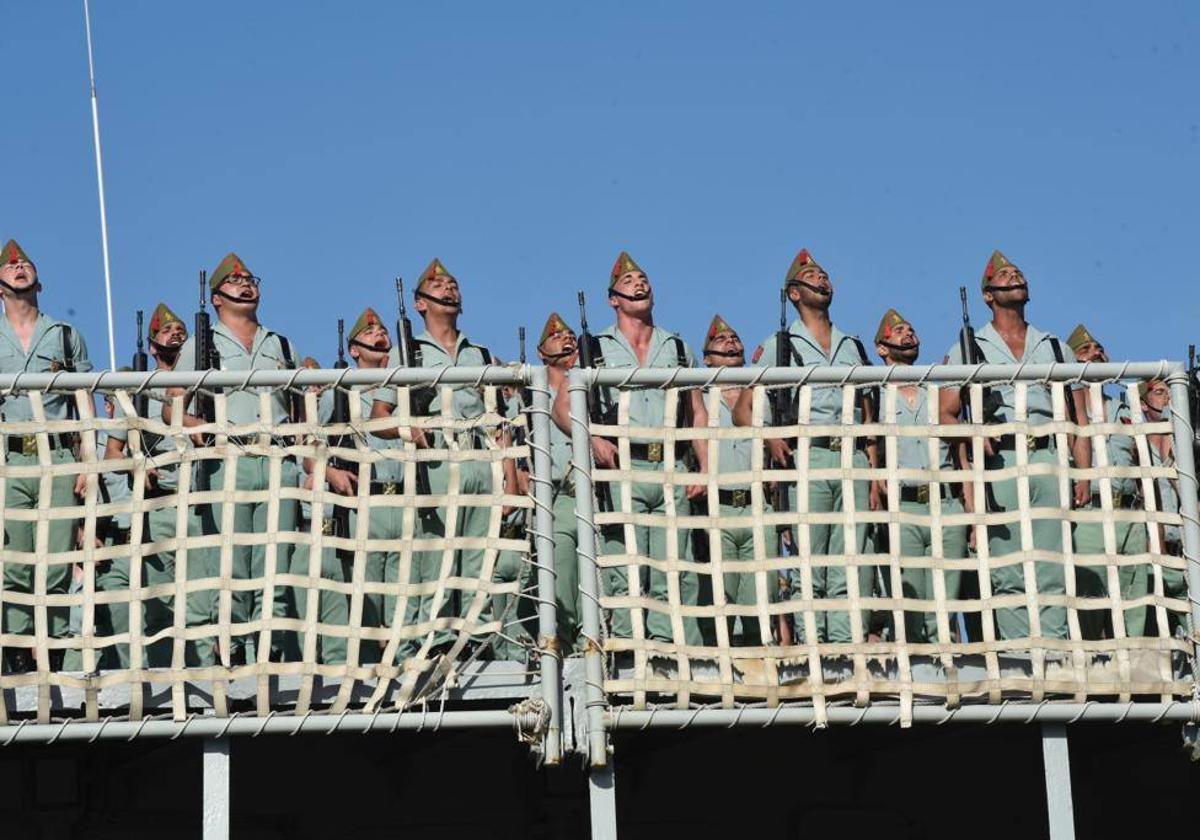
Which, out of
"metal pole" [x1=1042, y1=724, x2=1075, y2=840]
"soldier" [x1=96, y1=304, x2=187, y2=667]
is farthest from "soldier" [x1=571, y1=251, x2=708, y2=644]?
"soldier" [x1=96, y1=304, x2=187, y2=667]

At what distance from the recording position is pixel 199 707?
934cm

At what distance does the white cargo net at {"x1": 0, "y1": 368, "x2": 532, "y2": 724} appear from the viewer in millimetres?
9234

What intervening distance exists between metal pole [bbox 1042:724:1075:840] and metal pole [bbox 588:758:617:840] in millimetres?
1996

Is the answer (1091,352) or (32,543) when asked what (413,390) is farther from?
(1091,352)

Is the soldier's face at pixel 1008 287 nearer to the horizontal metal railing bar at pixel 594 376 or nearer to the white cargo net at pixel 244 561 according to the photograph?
the horizontal metal railing bar at pixel 594 376

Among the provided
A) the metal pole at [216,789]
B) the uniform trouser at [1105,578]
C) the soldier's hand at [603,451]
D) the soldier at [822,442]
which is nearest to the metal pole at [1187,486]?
the uniform trouser at [1105,578]

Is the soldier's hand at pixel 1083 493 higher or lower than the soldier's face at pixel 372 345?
lower

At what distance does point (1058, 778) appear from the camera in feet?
32.0

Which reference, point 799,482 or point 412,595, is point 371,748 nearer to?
point 412,595

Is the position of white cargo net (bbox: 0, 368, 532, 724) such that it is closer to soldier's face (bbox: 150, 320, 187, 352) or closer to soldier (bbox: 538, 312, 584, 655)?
soldier (bbox: 538, 312, 584, 655)

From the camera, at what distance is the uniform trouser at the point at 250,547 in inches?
382

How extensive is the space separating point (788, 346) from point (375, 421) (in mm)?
2777

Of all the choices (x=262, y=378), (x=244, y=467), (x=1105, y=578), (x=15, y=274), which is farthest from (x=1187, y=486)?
(x=15, y=274)

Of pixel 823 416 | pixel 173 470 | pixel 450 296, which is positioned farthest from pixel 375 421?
pixel 823 416
